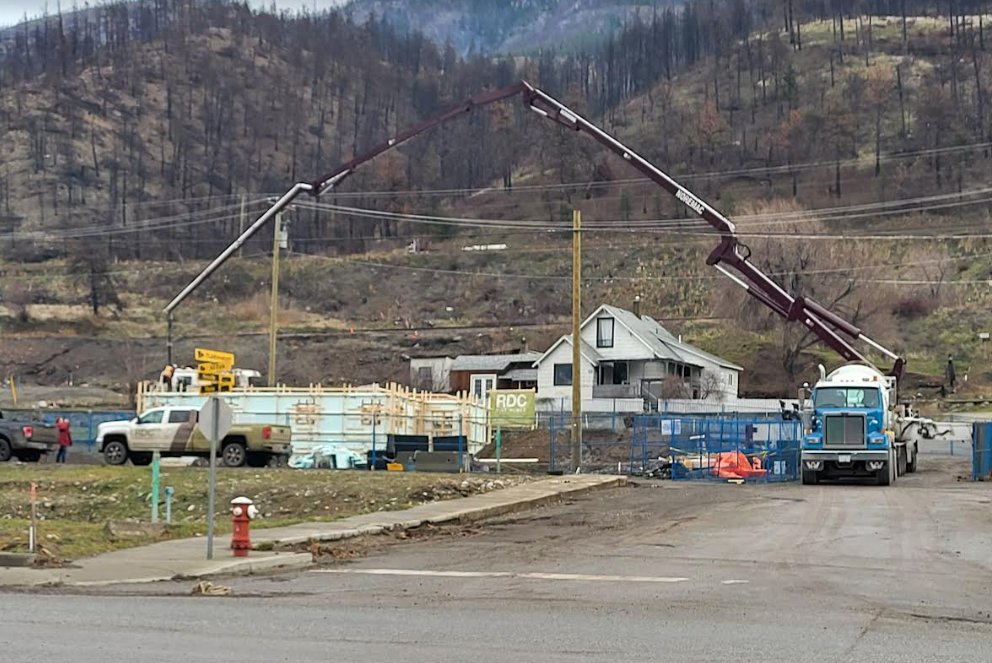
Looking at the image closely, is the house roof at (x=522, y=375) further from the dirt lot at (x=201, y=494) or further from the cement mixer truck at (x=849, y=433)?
the dirt lot at (x=201, y=494)

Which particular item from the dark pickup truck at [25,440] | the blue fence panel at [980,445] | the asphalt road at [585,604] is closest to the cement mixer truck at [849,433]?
the blue fence panel at [980,445]

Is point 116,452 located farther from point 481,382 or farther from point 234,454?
point 481,382

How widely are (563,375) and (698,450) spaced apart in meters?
29.7

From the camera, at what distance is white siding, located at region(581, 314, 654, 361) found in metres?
77.2

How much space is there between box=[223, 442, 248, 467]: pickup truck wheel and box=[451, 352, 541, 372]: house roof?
42.1 m

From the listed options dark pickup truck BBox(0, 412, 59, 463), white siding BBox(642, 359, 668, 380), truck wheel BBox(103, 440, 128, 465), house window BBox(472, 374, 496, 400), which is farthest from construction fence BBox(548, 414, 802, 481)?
house window BBox(472, 374, 496, 400)

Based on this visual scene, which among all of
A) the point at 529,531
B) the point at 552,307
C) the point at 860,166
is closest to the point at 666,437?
the point at 529,531

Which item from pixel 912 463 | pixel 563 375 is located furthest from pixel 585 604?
pixel 563 375

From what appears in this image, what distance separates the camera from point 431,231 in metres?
137

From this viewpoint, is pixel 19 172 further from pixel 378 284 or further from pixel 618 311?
pixel 618 311

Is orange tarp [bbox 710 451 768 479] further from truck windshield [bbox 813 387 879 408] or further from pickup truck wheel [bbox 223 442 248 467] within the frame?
pickup truck wheel [bbox 223 442 248 467]

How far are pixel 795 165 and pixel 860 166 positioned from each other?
24.3 feet

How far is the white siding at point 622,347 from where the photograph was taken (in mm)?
77250

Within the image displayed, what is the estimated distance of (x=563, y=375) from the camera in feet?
253
